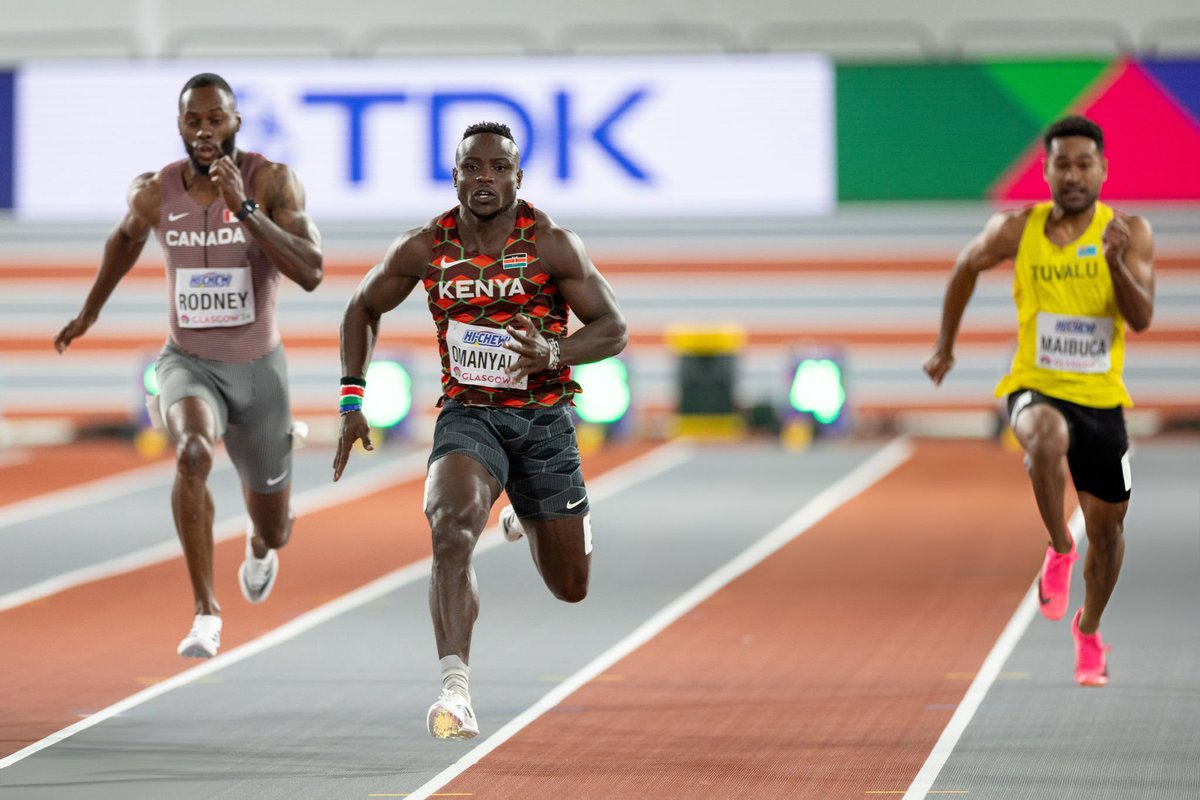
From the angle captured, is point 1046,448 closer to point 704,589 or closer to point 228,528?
point 704,589

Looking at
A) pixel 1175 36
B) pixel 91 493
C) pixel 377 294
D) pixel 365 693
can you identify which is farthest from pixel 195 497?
pixel 1175 36

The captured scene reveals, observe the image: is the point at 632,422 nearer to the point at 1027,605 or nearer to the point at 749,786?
the point at 1027,605

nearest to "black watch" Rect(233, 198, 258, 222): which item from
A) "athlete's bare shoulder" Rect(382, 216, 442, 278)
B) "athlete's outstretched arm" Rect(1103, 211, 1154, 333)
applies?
"athlete's bare shoulder" Rect(382, 216, 442, 278)

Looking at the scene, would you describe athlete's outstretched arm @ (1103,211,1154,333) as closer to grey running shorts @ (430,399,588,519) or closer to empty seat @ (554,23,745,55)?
grey running shorts @ (430,399,588,519)

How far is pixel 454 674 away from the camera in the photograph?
629 centimetres

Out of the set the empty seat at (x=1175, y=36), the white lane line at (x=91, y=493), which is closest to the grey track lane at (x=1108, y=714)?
the white lane line at (x=91, y=493)

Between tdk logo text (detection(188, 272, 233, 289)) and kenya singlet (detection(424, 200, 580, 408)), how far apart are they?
5.90 feet

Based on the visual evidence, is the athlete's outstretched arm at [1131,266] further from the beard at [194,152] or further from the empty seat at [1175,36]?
the empty seat at [1175,36]

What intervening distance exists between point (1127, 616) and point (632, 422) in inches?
418

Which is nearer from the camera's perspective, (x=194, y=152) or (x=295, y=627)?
(x=194, y=152)

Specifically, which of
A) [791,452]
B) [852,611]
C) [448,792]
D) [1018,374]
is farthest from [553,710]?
[791,452]

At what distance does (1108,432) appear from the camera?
761 cm

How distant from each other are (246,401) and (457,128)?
38.4 ft

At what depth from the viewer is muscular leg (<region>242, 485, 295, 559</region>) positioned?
883cm
